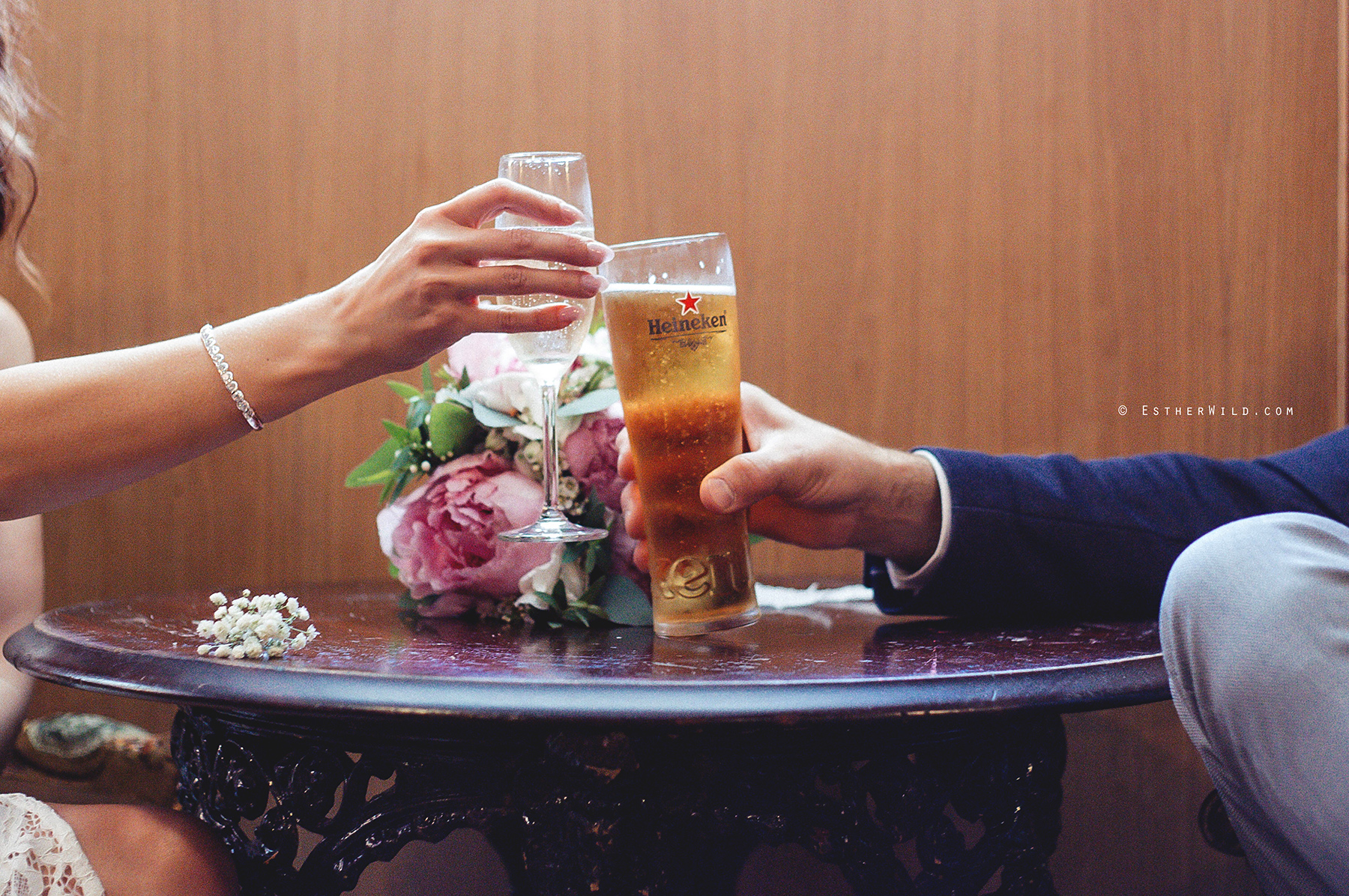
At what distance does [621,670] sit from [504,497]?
0.38 meters

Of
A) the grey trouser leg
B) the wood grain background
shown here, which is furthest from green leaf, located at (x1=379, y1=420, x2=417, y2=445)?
the wood grain background

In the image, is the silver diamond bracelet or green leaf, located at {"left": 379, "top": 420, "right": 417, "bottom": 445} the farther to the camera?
green leaf, located at {"left": 379, "top": 420, "right": 417, "bottom": 445}

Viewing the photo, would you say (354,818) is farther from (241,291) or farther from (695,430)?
(241,291)

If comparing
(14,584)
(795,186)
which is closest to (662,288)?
(14,584)

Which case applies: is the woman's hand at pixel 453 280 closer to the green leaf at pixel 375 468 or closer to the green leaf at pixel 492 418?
the green leaf at pixel 492 418

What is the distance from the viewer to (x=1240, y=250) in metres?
2.18

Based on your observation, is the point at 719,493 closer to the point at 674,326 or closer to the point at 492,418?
the point at 674,326

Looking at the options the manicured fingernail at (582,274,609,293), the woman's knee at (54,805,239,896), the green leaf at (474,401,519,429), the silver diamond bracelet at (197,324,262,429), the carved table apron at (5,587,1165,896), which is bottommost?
the woman's knee at (54,805,239,896)

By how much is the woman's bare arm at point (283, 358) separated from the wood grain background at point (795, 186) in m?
1.31

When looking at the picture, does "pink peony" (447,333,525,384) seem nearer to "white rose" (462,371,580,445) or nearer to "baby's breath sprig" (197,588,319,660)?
"white rose" (462,371,580,445)

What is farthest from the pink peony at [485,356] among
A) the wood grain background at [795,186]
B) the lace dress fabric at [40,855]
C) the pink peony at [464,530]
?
the wood grain background at [795,186]

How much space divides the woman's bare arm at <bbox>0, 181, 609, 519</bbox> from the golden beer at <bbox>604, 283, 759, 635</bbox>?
0.07 meters

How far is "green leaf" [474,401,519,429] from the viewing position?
112 centimetres

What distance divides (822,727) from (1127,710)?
1.72m
